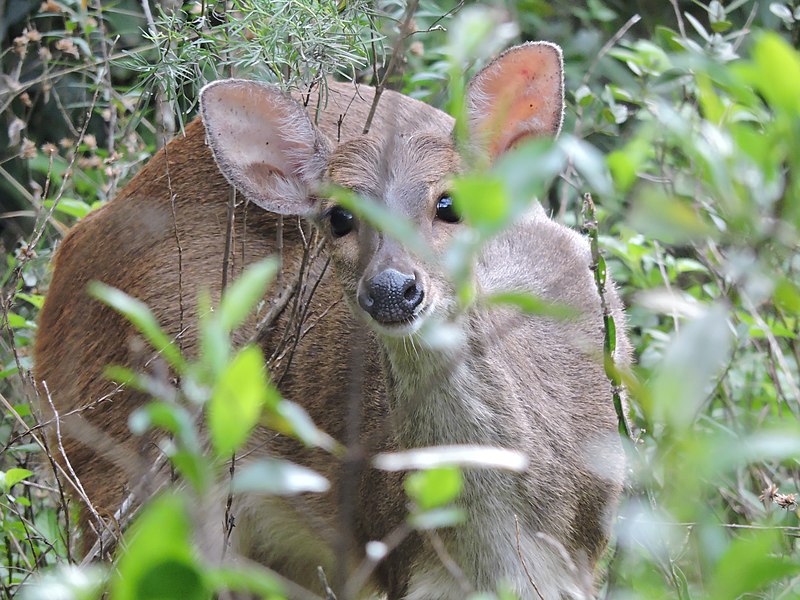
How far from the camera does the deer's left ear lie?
3.54 m

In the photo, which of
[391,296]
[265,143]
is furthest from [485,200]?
[265,143]

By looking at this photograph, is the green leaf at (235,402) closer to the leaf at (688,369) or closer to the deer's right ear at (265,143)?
the leaf at (688,369)

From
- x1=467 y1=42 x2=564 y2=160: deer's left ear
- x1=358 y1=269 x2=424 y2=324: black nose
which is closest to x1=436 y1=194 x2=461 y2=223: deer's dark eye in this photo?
x1=467 y1=42 x2=564 y2=160: deer's left ear

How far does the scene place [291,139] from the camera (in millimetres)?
3848

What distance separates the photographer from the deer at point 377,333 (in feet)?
11.6

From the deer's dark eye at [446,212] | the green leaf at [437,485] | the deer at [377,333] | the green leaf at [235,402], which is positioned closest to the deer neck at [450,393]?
the deer at [377,333]

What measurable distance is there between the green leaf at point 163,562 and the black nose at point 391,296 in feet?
5.66

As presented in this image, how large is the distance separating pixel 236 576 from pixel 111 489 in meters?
3.20

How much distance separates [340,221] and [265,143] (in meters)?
0.39

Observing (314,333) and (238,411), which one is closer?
(238,411)

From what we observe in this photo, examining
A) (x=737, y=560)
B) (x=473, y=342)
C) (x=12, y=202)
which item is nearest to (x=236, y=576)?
(x=737, y=560)

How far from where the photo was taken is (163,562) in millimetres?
1345

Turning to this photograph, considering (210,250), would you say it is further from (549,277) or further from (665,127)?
(665,127)

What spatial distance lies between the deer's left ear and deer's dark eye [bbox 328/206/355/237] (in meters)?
0.43
